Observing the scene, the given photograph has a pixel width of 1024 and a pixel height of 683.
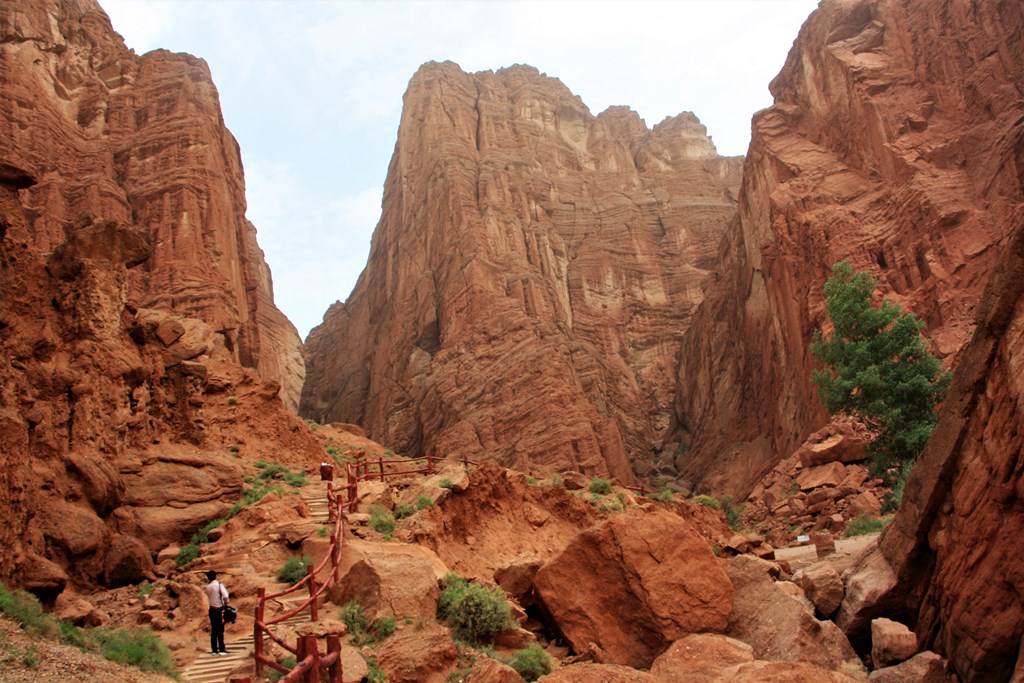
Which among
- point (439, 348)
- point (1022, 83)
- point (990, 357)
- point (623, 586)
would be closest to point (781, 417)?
point (1022, 83)

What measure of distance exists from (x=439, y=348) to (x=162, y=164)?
2304 cm

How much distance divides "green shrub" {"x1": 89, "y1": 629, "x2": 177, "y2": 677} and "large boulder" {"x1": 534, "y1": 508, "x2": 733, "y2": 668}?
6.85 m

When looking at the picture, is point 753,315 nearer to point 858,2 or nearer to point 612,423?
point 612,423

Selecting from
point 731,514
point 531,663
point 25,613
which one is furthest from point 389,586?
point 731,514

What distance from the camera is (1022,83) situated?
4125 centimetres

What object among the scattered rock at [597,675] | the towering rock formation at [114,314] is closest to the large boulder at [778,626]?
the scattered rock at [597,675]

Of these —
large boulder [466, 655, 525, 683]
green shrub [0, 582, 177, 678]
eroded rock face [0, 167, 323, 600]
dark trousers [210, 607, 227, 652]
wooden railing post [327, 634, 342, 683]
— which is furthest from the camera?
eroded rock face [0, 167, 323, 600]

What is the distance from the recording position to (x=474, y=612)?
1417 cm

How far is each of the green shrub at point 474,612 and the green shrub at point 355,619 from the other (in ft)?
4.98

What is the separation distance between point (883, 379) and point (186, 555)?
21.9 meters

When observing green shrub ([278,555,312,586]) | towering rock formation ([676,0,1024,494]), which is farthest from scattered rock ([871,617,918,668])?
towering rock formation ([676,0,1024,494])

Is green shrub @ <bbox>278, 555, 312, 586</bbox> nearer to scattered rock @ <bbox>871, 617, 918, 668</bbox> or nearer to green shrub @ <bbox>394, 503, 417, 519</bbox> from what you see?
green shrub @ <bbox>394, 503, 417, 519</bbox>

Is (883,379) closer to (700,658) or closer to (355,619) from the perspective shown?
(700,658)

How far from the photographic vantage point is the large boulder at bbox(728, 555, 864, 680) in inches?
517
